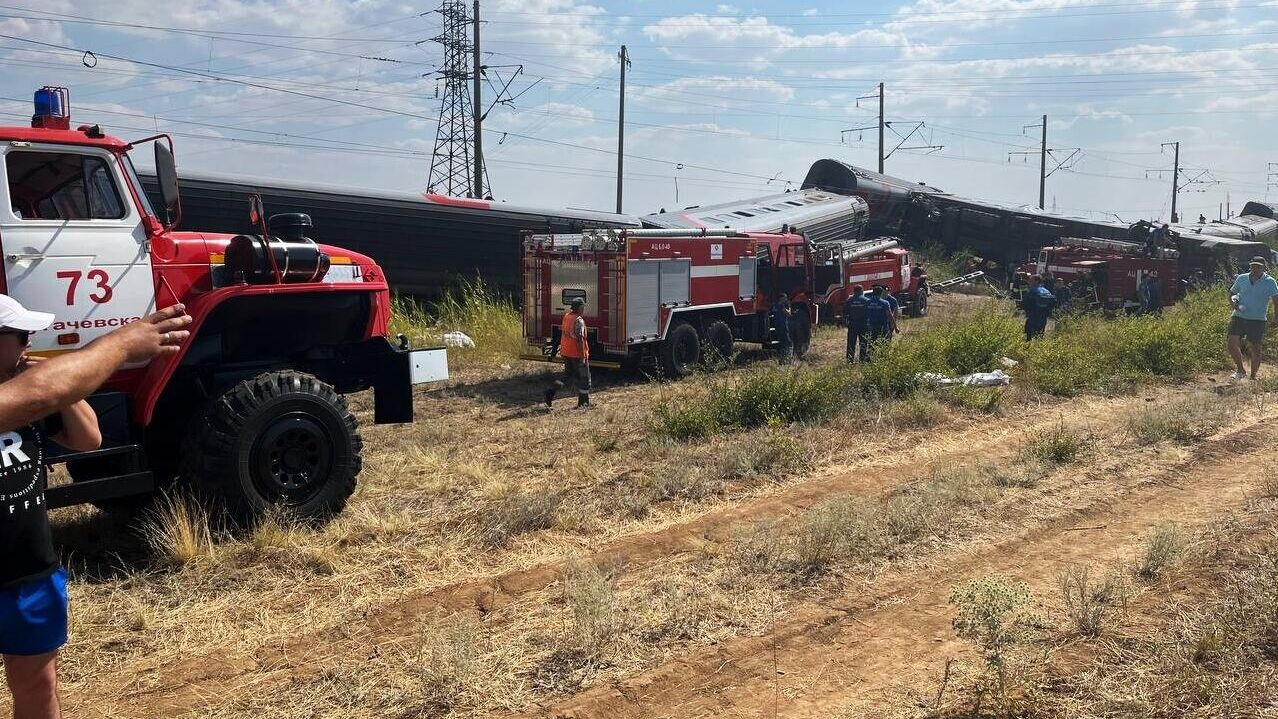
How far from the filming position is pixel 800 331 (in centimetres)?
1647

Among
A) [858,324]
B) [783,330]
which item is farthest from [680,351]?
[858,324]

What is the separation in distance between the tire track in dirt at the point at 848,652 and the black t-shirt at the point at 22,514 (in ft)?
6.61

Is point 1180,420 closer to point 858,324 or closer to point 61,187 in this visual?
point 858,324

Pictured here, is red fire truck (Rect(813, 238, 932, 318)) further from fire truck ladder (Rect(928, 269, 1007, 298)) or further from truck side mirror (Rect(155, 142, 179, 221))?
truck side mirror (Rect(155, 142, 179, 221))

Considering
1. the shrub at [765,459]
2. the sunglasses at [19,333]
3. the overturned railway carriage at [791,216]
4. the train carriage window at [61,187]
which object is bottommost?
the shrub at [765,459]

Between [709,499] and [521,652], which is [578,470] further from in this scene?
[521,652]

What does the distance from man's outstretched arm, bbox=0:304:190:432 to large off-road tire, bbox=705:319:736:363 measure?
12.1 metres

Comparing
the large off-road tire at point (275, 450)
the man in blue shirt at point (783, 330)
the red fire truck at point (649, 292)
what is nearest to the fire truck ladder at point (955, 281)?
the man in blue shirt at point (783, 330)

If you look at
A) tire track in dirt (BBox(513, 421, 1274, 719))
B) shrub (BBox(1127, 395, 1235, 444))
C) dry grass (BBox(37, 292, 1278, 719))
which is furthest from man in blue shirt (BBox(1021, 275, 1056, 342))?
tire track in dirt (BBox(513, 421, 1274, 719))

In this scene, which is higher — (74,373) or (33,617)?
(74,373)

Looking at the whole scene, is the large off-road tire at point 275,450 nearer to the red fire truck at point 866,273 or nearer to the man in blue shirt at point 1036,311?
the red fire truck at point 866,273

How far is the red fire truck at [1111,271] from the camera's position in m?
23.4

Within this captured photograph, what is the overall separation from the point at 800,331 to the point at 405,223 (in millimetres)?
7516

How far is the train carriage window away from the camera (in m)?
5.23
